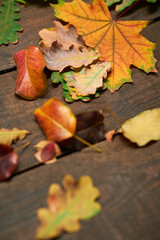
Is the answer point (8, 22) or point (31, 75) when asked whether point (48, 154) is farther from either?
point (8, 22)

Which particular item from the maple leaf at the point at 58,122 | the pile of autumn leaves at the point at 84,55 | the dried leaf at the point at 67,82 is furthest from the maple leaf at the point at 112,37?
the maple leaf at the point at 58,122

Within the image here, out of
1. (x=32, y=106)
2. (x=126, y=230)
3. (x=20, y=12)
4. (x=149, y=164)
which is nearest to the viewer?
(x=126, y=230)

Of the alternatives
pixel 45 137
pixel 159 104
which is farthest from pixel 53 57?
pixel 159 104

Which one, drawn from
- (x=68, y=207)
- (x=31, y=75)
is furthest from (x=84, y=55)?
(x=68, y=207)

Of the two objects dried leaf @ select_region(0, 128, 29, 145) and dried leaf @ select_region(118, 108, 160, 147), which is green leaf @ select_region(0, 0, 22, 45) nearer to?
dried leaf @ select_region(0, 128, 29, 145)

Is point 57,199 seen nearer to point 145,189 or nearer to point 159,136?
point 145,189

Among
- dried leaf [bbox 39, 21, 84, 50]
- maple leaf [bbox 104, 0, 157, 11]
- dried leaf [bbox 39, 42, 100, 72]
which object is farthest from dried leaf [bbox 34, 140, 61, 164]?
maple leaf [bbox 104, 0, 157, 11]

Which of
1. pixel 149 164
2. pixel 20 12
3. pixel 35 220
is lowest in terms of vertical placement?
pixel 35 220

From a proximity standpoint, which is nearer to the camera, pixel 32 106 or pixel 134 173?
pixel 134 173
